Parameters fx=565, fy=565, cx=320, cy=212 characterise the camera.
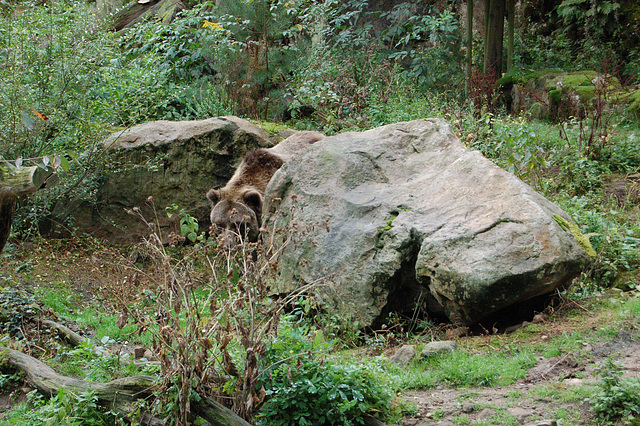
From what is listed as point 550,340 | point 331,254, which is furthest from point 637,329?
point 331,254

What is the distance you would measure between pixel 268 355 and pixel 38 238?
21.4 feet

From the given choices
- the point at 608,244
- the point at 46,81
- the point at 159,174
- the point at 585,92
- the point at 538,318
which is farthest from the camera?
the point at 585,92

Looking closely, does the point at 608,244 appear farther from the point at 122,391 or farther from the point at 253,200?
the point at 122,391

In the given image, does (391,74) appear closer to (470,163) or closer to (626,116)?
(626,116)

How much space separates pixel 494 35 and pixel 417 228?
1090cm

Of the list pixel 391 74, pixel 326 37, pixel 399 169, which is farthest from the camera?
pixel 326 37

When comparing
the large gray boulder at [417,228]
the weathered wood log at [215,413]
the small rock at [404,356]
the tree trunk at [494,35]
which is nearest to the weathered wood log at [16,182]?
the large gray boulder at [417,228]

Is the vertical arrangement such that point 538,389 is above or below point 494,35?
below

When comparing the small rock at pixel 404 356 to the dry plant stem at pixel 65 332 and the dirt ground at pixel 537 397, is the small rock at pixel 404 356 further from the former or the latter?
the dry plant stem at pixel 65 332

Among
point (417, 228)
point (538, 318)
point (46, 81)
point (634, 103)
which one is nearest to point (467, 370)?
point (538, 318)

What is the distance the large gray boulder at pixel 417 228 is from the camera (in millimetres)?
5023

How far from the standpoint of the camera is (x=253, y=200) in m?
8.37

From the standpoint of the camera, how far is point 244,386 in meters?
3.56

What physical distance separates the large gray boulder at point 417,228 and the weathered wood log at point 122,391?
1.25 metres
